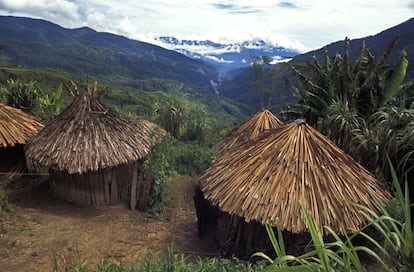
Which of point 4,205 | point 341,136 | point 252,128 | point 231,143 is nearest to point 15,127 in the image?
point 4,205

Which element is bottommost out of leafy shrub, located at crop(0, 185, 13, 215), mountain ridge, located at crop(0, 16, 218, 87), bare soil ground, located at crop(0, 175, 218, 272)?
bare soil ground, located at crop(0, 175, 218, 272)

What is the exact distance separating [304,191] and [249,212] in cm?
73

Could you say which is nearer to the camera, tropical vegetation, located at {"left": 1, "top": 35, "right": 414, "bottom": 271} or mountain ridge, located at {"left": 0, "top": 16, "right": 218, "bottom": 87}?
tropical vegetation, located at {"left": 1, "top": 35, "right": 414, "bottom": 271}

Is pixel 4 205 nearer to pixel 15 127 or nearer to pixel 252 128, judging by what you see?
pixel 15 127

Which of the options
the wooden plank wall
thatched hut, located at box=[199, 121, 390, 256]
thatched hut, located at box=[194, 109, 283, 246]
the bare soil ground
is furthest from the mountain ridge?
thatched hut, located at box=[199, 121, 390, 256]

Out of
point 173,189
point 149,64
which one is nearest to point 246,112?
point 173,189

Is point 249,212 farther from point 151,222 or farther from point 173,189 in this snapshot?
point 173,189

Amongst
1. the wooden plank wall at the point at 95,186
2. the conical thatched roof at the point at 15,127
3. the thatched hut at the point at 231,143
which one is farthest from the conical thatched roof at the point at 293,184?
the conical thatched roof at the point at 15,127

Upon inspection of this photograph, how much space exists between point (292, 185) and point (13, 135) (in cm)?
616

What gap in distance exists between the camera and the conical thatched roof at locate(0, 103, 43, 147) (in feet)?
26.3

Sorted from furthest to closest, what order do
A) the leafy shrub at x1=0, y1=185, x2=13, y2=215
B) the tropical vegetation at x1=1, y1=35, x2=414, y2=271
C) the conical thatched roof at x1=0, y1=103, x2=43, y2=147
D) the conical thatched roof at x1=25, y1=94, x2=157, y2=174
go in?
the conical thatched roof at x1=0, y1=103, x2=43, y2=147, the conical thatched roof at x1=25, y1=94, x2=157, y2=174, the leafy shrub at x1=0, y1=185, x2=13, y2=215, the tropical vegetation at x1=1, y1=35, x2=414, y2=271

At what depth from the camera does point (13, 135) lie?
814cm

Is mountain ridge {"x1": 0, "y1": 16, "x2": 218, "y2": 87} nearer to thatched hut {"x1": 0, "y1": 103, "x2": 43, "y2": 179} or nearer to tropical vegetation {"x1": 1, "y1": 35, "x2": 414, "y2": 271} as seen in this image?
tropical vegetation {"x1": 1, "y1": 35, "x2": 414, "y2": 271}

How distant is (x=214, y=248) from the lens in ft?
19.8
